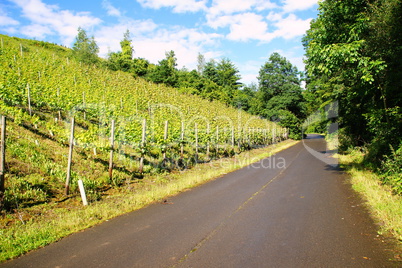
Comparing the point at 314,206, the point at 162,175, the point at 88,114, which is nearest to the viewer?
the point at 314,206

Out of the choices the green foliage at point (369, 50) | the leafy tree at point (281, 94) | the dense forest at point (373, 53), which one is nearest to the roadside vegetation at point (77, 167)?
the dense forest at point (373, 53)

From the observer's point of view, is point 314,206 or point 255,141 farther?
point 255,141

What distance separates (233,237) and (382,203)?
15.1ft

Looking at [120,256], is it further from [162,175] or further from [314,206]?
[162,175]

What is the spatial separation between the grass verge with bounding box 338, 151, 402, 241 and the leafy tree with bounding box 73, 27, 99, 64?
44.5 m

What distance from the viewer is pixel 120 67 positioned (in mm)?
50719

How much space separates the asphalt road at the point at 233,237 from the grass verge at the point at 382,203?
0.27 meters

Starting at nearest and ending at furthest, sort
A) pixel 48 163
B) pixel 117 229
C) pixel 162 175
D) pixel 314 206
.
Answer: pixel 117 229, pixel 314 206, pixel 48 163, pixel 162 175

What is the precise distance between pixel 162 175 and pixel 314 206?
7.49 m

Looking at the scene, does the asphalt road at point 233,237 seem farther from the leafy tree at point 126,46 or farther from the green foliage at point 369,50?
the leafy tree at point 126,46

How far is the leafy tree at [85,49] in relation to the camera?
4441 cm

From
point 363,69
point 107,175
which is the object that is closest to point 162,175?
point 107,175

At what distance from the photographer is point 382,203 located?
7.14m

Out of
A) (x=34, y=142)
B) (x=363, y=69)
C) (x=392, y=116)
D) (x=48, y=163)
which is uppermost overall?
(x=363, y=69)
